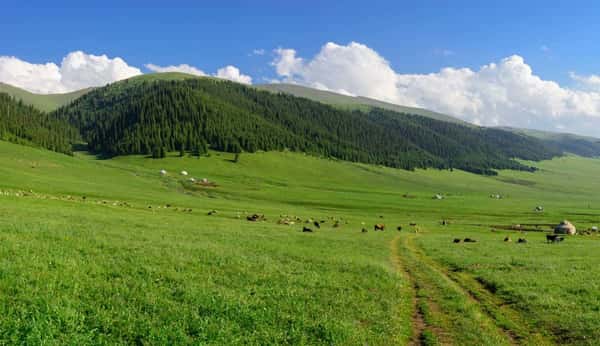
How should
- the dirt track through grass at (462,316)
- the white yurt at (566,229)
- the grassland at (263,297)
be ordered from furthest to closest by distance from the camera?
the white yurt at (566,229), the dirt track through grass at (462,316), the grassland at (263,297)

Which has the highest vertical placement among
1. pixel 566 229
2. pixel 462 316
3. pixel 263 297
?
pixel 263 297

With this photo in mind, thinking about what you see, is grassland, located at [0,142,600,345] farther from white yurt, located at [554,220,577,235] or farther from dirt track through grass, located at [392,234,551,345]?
white yurt, located at [554,220,577,235]

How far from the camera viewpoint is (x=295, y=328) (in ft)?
45.0

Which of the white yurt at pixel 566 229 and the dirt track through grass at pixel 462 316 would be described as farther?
the white yurt at pixel 566 229

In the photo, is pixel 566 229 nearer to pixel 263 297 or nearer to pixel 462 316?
pixel 462 316

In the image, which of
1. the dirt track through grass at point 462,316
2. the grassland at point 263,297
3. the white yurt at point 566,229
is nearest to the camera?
the grassland at point 263,297

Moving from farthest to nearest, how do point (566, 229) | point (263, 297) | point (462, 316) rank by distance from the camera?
point (566, 229), point (462, 316), point (263, 297)

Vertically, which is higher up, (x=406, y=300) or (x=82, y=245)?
(x=82, y=245)

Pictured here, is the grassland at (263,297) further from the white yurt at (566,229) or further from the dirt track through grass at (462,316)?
the white yurt at (566,229)

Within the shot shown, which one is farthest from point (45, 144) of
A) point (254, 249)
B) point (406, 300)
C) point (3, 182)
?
Answer: point (406, 300)

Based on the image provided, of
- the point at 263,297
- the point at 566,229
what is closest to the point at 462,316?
the point at 263,297

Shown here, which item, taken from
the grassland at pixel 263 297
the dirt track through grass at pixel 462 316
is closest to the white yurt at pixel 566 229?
the grassland at pixel 263 297

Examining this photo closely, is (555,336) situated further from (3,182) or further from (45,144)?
(45,144)

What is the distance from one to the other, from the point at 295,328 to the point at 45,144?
221 metres
